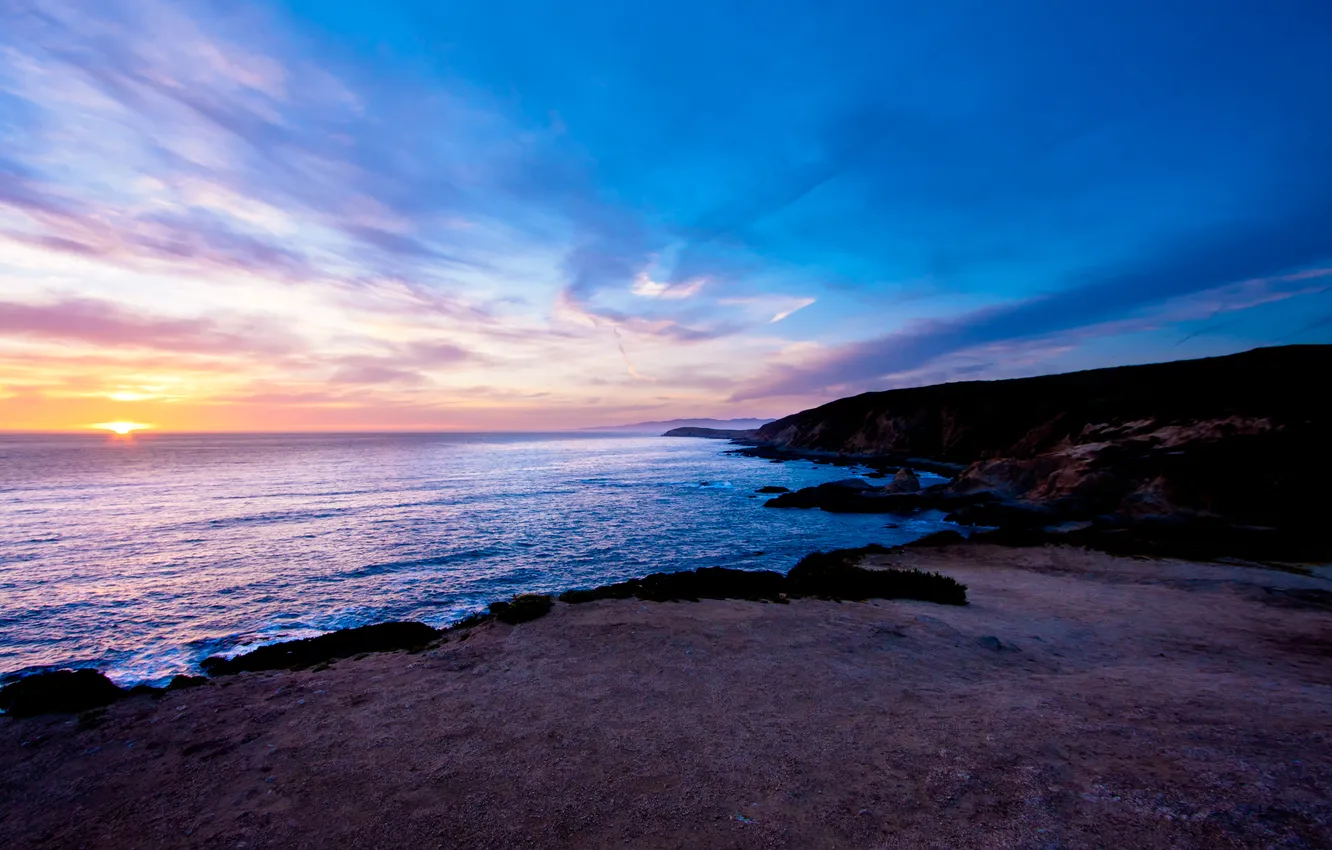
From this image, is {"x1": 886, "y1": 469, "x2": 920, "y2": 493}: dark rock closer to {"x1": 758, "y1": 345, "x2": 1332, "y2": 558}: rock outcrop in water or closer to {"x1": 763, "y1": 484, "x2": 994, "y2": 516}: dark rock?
{"x1": 758, "y1": 345, "x2": 1332, "y2": 558}: rock outcrop in water

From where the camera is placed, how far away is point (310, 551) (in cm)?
2759

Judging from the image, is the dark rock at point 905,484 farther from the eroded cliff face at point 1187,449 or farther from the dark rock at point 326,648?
the dark rock at point 326,648

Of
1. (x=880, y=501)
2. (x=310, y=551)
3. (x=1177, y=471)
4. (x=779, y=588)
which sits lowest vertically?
(x=880, y=501)

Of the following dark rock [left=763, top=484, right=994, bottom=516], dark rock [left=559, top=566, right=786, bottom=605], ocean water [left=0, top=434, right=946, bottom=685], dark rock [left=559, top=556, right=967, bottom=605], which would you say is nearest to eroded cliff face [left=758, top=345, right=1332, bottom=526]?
dark rock [left=763, top=484, right=994, bottom=516]

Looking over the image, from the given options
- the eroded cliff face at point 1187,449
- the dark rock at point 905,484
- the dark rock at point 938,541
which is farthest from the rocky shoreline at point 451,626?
the dark rock at point 905,484

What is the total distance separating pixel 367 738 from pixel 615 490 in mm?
46921

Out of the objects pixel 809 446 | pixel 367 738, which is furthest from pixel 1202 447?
pixel 809 446

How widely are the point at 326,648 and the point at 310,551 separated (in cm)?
1767

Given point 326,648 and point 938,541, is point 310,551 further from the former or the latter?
point 938,541

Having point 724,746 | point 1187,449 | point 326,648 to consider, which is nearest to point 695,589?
point 724,746

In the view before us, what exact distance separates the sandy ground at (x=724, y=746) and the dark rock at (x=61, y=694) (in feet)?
1.44

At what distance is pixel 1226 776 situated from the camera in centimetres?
627

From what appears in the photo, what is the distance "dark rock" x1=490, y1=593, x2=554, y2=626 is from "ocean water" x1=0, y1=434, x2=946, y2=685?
440 cm

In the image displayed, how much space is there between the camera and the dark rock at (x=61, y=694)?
9.79m
